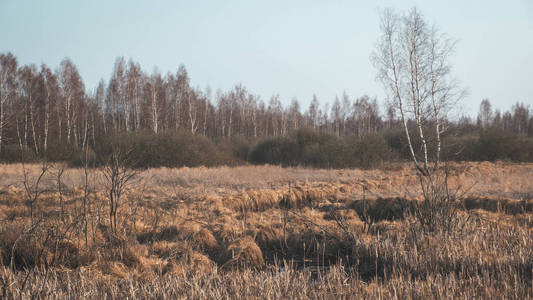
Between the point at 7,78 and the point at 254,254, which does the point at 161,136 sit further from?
the point at 254,254

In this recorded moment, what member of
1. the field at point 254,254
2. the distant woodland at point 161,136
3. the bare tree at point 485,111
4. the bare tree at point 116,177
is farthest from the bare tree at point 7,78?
the bare tree at point 485,111

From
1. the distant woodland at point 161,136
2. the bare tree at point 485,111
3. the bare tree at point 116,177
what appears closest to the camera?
the bare tree at point 116,177

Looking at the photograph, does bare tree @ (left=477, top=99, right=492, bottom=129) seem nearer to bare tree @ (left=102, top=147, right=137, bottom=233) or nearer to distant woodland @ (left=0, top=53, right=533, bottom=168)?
distant woodland @ (left=0, top=53, right=533, bottom=168)

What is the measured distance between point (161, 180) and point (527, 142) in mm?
26594

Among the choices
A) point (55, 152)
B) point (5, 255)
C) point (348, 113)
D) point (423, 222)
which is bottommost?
point (5, 255)

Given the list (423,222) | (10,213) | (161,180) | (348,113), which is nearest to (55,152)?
(161,180)

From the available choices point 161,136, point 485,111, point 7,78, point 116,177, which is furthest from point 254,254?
point 485,111

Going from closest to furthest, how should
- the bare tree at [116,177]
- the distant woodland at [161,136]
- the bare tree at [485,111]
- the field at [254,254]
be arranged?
Result: 1. the field at [254,254]
2. the bare tree at [116,177]
3. the distant woodland at [161,136]
4. the bare tree at [485,111]

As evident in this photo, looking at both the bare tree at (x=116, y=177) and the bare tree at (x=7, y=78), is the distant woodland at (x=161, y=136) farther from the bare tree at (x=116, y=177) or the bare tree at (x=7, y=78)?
the bare tree at (x=116, y=177)

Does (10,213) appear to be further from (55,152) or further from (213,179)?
(55,152)

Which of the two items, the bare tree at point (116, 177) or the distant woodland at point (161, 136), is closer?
the bare tree at point (116, 177)

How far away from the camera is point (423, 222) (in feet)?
15.5

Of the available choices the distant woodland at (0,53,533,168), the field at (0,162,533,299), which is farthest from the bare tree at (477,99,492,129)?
the field at (0,162,533,299)

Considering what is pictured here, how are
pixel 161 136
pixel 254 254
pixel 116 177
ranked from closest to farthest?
1. pixel 116 177
2. pixel 254 254
3. pixel 161 136
